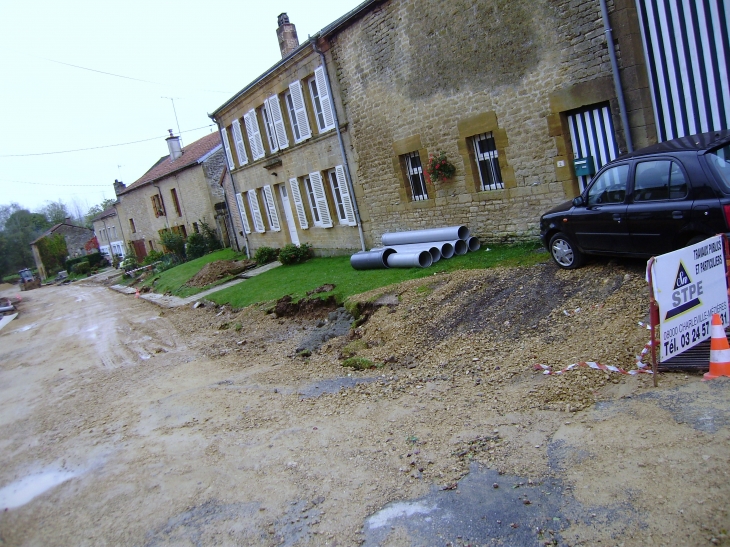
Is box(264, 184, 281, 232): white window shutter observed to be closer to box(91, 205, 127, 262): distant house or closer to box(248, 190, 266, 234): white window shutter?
box(248, 190, 266, 234): white window shutter

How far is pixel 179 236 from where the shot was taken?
3244 cm

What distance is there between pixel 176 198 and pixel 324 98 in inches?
820

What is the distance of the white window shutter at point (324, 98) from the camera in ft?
53.8

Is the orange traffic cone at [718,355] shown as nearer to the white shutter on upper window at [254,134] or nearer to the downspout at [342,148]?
the downspout at [342,148]

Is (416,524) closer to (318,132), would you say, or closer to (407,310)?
(407,310)

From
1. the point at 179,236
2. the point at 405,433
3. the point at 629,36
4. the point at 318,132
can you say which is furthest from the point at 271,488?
the point at 179,236

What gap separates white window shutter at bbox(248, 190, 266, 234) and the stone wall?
29.7 ft

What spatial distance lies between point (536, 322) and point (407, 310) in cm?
254

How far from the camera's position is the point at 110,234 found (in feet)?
166

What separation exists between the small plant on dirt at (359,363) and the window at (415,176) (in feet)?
23.8

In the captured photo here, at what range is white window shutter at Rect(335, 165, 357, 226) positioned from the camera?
56.1 ft

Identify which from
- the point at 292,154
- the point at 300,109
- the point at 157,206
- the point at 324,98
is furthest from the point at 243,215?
the point at 157,206

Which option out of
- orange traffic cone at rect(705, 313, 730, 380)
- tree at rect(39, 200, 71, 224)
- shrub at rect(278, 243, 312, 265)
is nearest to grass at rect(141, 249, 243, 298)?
shrub at rect(278, 243, 312, 265)

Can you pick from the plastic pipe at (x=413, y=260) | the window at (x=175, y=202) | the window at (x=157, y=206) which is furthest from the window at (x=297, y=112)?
the window at (x=157, y=206)
